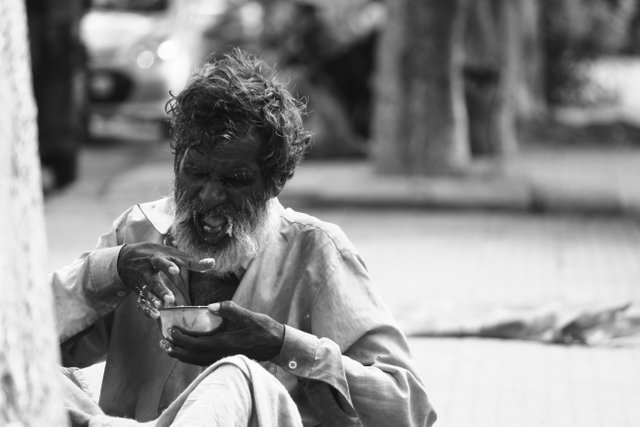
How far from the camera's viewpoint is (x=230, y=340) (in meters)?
3.20

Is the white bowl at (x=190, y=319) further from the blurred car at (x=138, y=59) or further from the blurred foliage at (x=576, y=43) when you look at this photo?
the blurred foliage at (x=576, y=43)

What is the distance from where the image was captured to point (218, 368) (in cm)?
310

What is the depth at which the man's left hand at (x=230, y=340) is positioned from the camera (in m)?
3.17

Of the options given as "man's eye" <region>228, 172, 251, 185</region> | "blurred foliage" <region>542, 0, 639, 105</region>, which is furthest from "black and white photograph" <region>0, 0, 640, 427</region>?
"blurred foliage" <region>542, 0, 639, 105</region>

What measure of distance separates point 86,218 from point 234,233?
7172 mm

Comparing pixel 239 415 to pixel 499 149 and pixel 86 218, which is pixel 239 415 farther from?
pixel 499 149

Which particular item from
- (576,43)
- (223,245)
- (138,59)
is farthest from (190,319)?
(576,43)

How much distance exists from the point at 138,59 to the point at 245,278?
38.4 ft

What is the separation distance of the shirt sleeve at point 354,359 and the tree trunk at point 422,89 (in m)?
8.25

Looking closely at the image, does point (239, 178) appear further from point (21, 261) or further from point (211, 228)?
point (21, 261)

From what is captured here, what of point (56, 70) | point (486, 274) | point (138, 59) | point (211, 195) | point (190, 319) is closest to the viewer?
point (190, 319)

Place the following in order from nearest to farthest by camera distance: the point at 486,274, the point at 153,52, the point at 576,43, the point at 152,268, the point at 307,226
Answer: the point at 152,268, the point at 307,226, the point at 486,274, the point at 153,52, the point at 576,43

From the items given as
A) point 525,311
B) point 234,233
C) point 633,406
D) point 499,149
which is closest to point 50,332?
point 234,233

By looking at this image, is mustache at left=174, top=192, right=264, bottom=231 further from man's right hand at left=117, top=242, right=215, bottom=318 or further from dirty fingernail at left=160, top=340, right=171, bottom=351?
dirty fingernail at left=160, top=340, right=171, bottom=351
